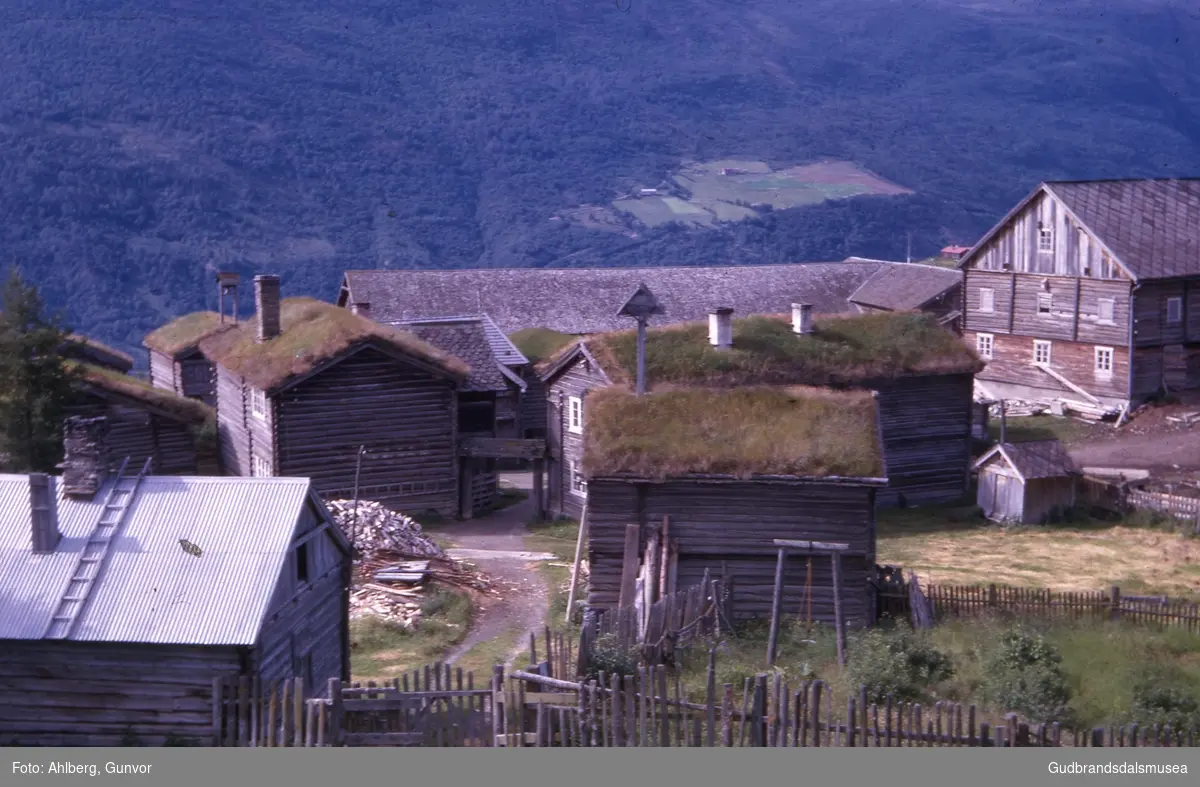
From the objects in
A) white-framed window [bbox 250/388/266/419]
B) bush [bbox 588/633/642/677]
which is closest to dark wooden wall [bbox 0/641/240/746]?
bush [bbox 588/633/642/677]

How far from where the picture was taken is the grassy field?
26594 millimetres

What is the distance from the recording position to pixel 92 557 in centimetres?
1574

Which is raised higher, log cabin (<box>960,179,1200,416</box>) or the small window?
log cabin (<box>960,179,1200,416</box>)

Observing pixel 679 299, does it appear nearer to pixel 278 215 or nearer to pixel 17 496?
pixel 17 496

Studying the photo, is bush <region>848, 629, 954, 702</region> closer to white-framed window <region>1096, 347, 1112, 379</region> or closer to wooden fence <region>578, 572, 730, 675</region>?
wooden fence <region>578, 572, 730, 675</region>

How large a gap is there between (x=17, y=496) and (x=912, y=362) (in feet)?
75.8

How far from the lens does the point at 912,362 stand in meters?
34.5

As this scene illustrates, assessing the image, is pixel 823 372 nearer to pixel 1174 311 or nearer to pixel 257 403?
pixel 257 403

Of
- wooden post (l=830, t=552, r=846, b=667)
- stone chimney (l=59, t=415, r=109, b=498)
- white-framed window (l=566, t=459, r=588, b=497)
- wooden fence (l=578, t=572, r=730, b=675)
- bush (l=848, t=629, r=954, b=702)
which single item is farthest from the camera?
white-framed window (l=566, t=459, r=588, b=497)

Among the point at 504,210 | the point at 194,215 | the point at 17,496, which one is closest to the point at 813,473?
the point at 17,496

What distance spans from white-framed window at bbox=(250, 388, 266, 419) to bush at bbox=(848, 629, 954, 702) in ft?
61.6

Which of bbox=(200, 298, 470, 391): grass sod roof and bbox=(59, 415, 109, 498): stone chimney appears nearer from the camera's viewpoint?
bbox=(59, 415, 109, 498): stone chimney

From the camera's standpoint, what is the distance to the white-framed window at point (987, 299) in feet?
157

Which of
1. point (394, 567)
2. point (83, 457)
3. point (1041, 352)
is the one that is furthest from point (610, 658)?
point (1041, 352)
